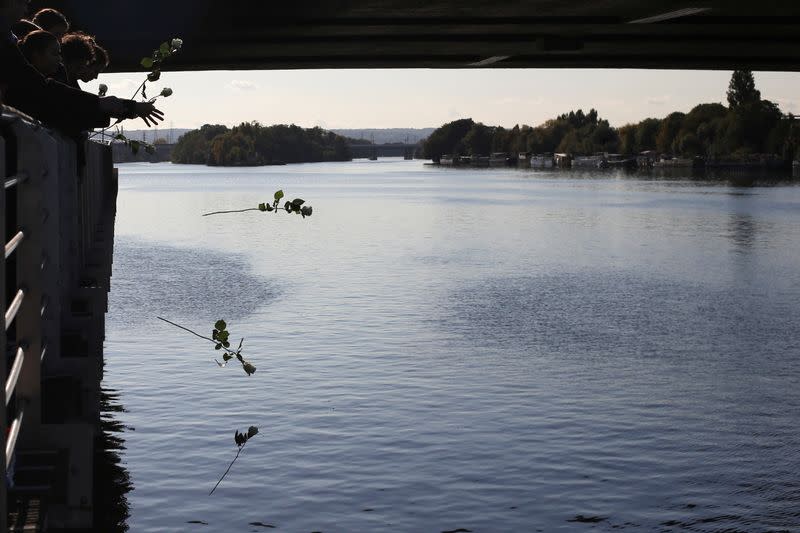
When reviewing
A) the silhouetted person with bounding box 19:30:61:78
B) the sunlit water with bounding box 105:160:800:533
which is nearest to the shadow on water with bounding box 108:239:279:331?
the sunlit water with bounding box 105:160:800:533

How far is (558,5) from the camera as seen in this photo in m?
20.4

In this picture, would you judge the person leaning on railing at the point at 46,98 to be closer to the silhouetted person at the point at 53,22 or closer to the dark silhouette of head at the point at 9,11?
the dark silhouette of head at the point at 9,11

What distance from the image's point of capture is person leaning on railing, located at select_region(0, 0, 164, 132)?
7.21 m

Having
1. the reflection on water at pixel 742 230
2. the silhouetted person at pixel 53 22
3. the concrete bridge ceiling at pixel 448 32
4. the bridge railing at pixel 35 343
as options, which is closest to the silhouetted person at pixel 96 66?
the silhouetted person at pixel 53 22

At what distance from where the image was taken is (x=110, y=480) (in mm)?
14703

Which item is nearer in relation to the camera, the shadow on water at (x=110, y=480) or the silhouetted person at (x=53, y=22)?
the silhouetted person at (x=53, y=22)

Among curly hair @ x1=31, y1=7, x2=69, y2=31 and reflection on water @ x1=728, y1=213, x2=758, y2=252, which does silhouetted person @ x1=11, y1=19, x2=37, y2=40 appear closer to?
curly hair @ x1=31, y1=7, x2=69, y2=31

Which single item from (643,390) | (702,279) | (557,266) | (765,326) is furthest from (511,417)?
(557,266)

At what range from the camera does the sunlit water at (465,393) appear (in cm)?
1345

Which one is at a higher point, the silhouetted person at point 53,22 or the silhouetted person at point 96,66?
the silhouetted person at point 53,22

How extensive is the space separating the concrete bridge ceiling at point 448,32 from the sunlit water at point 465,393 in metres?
5.76

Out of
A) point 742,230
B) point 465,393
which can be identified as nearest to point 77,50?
point 465,393

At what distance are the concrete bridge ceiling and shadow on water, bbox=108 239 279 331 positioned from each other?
7357mm

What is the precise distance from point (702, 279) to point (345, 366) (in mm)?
22622
